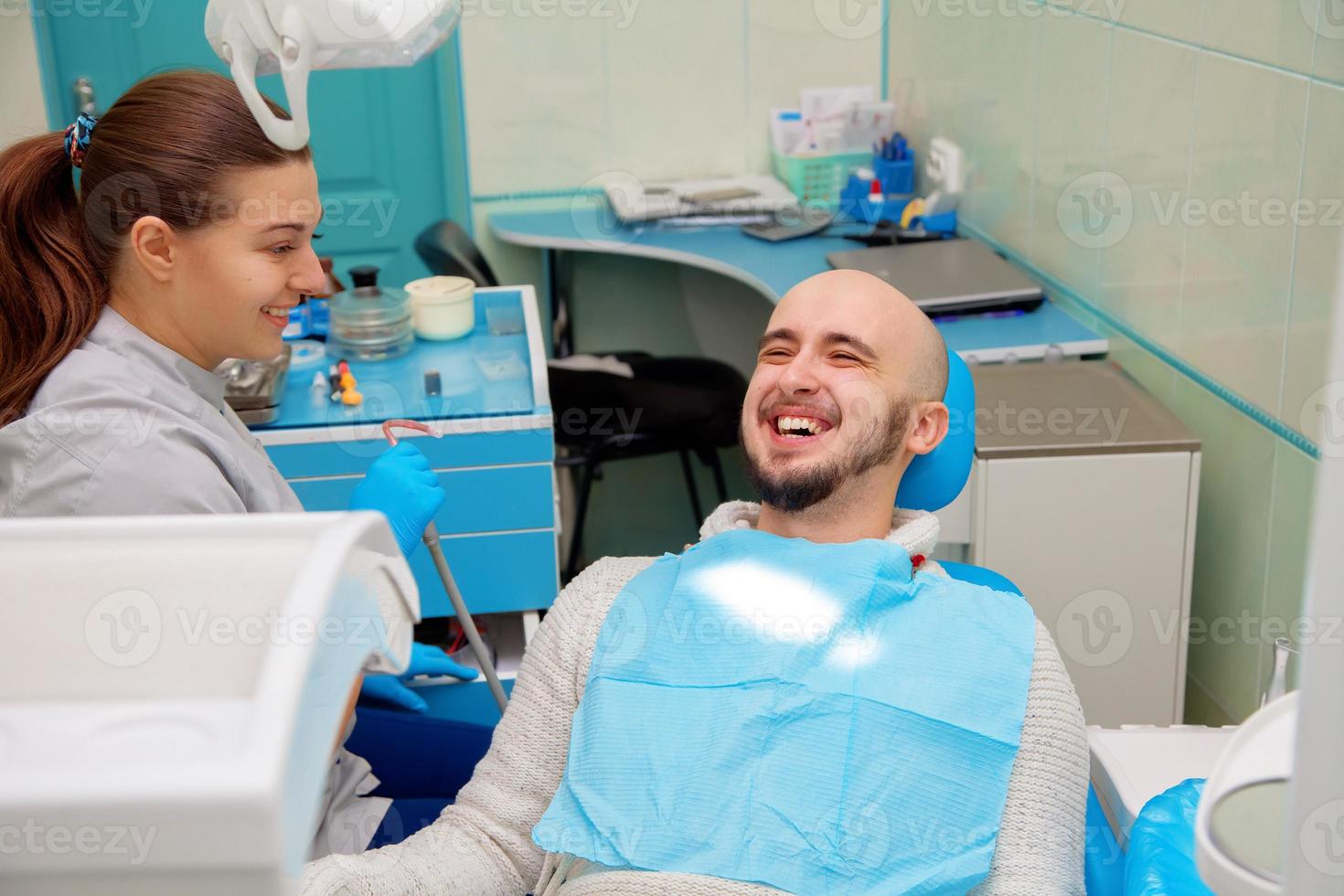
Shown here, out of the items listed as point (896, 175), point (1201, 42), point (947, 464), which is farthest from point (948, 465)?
point (896, 175)

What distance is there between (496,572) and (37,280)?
3.61 ft

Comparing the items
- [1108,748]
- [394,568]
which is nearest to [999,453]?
[1108,748]

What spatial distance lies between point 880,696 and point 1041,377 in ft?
3.83

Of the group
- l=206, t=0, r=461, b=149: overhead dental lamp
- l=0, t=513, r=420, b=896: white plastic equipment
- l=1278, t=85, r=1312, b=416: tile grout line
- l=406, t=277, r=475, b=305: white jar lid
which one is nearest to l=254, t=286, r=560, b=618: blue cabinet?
l=406, t=277, r=475, b=305: white jar lid

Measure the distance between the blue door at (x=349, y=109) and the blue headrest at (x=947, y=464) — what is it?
2.37 metres

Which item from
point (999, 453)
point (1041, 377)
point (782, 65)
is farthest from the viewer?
point (782, 65)

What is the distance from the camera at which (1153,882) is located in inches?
47.1

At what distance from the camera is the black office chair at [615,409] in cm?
318

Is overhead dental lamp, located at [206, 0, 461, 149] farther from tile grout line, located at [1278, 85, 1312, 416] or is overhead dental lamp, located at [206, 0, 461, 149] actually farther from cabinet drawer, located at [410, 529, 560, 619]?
tile grout line, located at [1278, 85, 1312, 416]

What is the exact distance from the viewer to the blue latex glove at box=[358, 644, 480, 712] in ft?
6.59

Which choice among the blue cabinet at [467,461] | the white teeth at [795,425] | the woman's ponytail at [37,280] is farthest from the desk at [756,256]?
the woman's ponytail at [37,280]

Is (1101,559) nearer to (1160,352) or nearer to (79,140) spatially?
(1160,352)

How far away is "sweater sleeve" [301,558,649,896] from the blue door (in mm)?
2488

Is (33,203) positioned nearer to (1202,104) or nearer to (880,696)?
(880,696)
